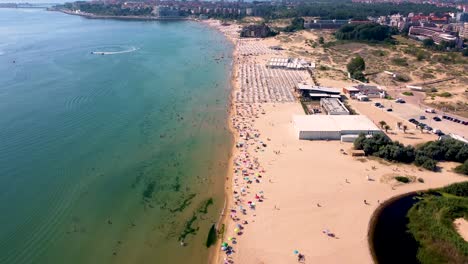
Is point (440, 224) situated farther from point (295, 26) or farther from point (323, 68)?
point (295, 26)

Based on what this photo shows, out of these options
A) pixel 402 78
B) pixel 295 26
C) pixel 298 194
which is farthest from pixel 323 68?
pixel 295 26

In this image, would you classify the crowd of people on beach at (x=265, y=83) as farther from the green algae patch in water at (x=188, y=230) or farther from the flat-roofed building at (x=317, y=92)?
the green algae patch in water at (x=188, y=230)

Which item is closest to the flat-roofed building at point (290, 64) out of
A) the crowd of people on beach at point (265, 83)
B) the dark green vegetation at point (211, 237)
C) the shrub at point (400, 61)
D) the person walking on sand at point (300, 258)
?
the crowd of people on beach at point (265, 83)

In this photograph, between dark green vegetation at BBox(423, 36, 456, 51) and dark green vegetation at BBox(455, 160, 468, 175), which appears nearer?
dark green vegetation at BBox(455, 160, 468, 175)

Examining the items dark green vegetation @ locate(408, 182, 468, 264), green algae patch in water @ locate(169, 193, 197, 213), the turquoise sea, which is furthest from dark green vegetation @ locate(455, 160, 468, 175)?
green algae patch in water @ locate(169, 193, 197, 213)

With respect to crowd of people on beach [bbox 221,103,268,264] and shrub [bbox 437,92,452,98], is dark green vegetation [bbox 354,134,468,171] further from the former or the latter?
shrub [bbox 437,92,452,98]

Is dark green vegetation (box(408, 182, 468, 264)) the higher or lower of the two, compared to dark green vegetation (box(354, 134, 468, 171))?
lower
